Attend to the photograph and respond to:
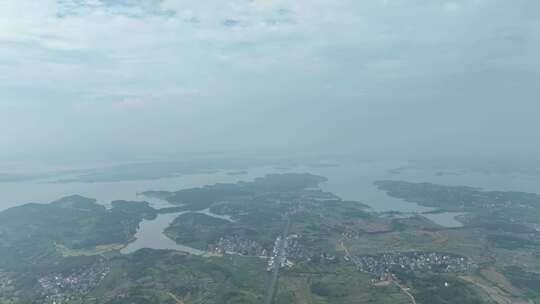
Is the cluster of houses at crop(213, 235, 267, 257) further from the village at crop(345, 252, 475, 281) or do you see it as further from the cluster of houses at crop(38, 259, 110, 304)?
the cluster of houses at crop(38, 259, 110, 304)

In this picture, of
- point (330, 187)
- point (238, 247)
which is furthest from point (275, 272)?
point (330, 187)

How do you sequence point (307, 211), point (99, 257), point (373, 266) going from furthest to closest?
point (307, 211)
point (99, 257)
point (373, 266)

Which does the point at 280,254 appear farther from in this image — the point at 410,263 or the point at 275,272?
the point at 410,263

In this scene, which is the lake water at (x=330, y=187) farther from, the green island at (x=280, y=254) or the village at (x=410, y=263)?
the village at (x=410, y=263)

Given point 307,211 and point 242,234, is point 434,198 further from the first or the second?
point 242,234

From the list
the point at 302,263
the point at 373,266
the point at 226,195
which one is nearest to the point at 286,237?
the point at 302,263

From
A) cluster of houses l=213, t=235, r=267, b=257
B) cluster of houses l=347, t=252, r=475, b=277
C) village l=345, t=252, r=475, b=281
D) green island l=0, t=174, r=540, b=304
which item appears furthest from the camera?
cluster of houses l=213, t=235, r=267, b=257

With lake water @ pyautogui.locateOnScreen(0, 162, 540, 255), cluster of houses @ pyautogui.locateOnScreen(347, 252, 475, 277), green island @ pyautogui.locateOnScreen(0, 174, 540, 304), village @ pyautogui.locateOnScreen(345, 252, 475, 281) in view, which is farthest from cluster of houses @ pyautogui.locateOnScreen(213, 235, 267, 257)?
cluster of houses @ pyautogui.locateOnScreen(347, 252, 475, 277)

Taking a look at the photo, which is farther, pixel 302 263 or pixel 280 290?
pixel 302 263
